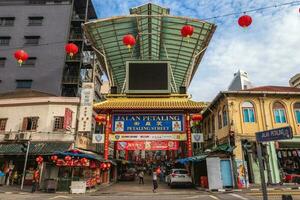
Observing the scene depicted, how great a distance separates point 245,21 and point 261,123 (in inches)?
491

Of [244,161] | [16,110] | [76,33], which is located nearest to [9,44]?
[76,33]

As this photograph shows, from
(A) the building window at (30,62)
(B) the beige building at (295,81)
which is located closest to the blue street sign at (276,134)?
(B) the beige building at (295,81)

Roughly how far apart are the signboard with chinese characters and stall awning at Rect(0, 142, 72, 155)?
78.2 inches

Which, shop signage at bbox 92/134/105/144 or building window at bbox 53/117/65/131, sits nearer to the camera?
shop signage at bbox 92/134/105/144

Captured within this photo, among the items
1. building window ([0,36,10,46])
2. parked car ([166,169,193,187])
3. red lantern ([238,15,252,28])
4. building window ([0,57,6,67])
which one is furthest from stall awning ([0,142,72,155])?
building window ([0,36,10,46])

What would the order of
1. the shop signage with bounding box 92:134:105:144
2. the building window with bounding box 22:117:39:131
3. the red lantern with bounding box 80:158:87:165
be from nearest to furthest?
the red lantern with bounding box 80:158:87:165
the shop signage with bounding box 92:134:105:144
the building window with bounding box 22:117:39:131

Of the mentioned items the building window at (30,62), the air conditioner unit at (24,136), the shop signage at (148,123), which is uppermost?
the building window at (30,62)

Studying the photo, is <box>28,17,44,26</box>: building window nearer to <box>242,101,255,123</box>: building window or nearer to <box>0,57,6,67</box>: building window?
<box>0,57,6,67</box>: building window

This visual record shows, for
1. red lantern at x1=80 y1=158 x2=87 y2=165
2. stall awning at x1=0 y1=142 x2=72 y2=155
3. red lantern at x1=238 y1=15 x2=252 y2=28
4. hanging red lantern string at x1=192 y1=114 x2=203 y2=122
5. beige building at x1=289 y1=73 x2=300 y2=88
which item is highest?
beige building at x1=289 y1=73 x2=300 y2=88

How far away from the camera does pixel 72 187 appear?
1709cm

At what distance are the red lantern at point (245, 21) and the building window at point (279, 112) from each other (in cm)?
1290

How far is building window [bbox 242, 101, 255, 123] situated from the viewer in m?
22.1

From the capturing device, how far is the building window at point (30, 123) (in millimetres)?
23984

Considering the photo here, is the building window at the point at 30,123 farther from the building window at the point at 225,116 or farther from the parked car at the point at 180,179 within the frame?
the building window at the point at 225,116
